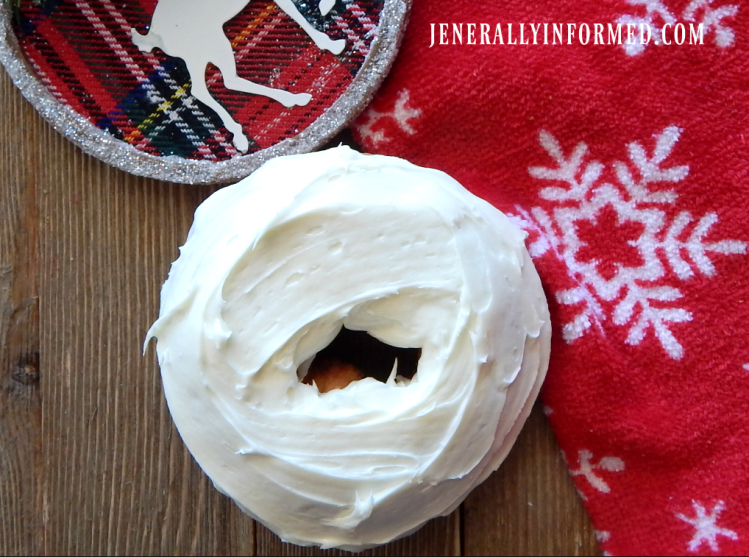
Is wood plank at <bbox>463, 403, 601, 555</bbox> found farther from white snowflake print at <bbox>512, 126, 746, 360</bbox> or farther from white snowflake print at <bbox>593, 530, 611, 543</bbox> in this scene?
white snowflake print at <bbox>512, 126, 746, 360</bbox>

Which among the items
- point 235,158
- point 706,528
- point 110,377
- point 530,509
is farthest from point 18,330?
point 706,528

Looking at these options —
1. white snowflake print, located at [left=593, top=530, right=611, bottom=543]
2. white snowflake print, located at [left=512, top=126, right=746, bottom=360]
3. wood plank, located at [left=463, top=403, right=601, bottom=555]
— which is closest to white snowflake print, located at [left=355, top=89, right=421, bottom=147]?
white snowflake print, located at [left=512, top=126, right=746, bottom=360]

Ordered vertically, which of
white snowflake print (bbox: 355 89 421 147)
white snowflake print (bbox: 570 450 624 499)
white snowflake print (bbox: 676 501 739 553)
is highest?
white snowflake print (bbox: 355 89 421 147)

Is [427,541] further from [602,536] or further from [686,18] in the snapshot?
[686,18]

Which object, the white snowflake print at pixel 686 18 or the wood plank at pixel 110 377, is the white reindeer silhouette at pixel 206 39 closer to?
the wood plank at pixel 110 377

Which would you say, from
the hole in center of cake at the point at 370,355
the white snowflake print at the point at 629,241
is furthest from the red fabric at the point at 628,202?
the hole in center of cake at the point at 370,355

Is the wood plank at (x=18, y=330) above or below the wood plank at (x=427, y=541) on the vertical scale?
above
